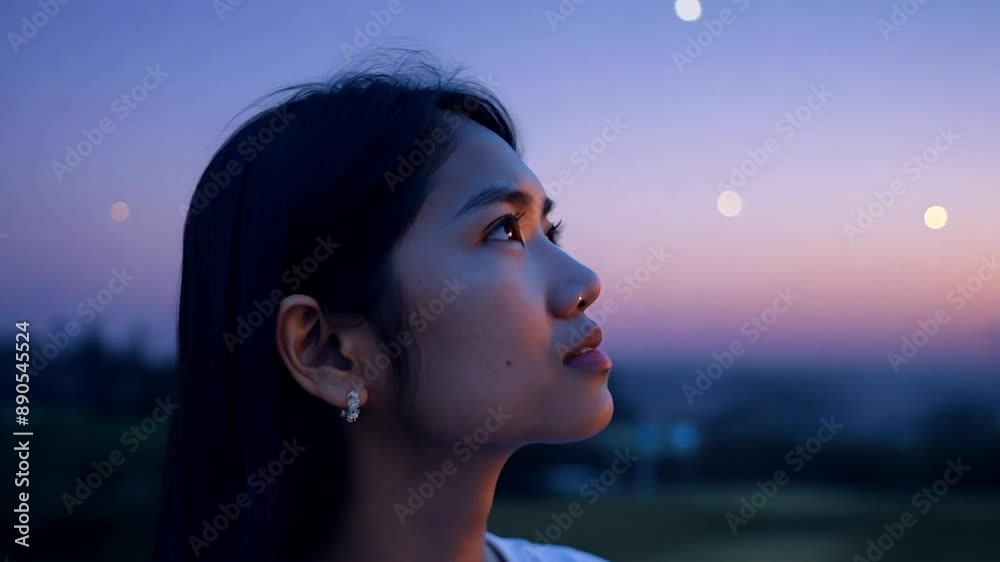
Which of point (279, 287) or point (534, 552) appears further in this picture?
point (534, 552)

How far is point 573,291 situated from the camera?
1.33m

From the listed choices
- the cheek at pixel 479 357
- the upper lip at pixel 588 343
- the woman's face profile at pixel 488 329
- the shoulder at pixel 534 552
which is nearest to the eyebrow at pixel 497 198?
the woman's face profile at pixel 488 329

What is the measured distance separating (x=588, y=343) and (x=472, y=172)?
324mm

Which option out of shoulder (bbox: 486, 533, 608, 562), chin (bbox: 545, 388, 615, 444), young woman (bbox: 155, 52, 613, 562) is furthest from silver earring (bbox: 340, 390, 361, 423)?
shoulder (bbox: 486, 533, 608, 562)

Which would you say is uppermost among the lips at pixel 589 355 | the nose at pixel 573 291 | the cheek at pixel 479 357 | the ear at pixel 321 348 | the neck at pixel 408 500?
the nose at pixel 573 291

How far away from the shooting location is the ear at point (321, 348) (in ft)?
4.34

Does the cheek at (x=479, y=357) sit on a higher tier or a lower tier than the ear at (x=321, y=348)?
higher

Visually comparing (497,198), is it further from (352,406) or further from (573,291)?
(352,406)

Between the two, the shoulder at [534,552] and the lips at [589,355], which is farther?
the shoulder at [534,552]

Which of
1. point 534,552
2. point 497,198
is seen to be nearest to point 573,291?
point 497,198

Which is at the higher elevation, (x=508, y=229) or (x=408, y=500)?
(x=508, y=229)

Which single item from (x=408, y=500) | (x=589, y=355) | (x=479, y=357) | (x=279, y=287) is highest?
(x=589, y=355)

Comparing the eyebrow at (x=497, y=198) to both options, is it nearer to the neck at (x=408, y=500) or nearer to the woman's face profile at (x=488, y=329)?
the woman's face profile at (x=488, y=329)

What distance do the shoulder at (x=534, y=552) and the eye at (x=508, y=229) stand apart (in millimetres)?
624
